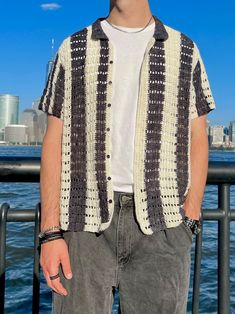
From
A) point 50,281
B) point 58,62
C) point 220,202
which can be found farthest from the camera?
point 220,202

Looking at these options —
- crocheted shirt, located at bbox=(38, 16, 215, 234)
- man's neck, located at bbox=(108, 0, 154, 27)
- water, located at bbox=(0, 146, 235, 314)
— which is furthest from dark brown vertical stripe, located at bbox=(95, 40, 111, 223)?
water, located at bbox=(0, 146, 235, 314)

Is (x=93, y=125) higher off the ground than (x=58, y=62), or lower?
lower

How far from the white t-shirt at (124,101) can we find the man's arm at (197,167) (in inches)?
11.7

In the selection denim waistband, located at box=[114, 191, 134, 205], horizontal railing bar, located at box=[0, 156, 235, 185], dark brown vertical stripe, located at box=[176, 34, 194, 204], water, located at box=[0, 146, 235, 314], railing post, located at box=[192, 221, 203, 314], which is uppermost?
dark brown vertical stripe, located at box=[176, 34, 194, 204]

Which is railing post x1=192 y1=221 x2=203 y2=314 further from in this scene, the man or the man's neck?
the man's neck

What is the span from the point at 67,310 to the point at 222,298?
1176 mm

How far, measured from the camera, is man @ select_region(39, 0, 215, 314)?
6.09 ft

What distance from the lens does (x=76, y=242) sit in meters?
1.89

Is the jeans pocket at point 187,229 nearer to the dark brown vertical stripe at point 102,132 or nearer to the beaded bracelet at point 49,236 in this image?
the dark brown vertical stripe at point 102,132

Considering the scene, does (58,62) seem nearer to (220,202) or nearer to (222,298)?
(220,202)

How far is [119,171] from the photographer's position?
73.4 inches

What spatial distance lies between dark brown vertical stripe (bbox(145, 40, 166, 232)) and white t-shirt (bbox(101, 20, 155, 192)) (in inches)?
2.3

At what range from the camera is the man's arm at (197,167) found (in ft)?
6.48

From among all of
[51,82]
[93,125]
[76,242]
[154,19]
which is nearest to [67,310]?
[76,242]
